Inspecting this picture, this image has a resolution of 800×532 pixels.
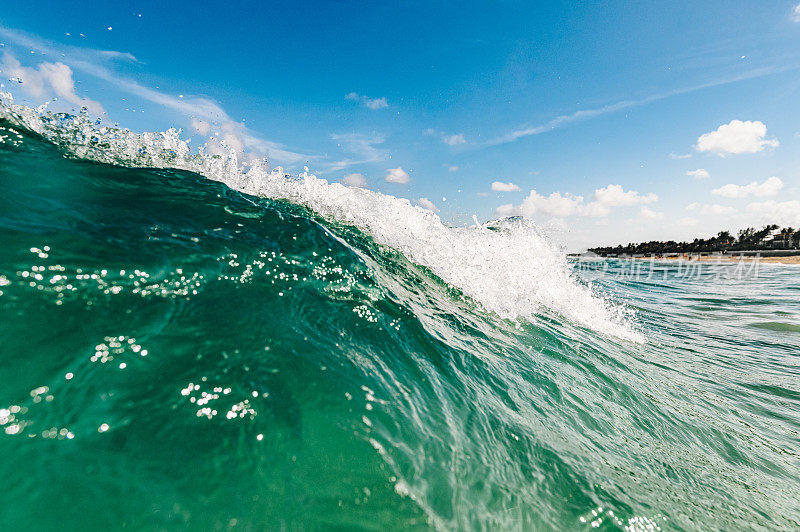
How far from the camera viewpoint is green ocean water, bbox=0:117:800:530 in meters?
1.71

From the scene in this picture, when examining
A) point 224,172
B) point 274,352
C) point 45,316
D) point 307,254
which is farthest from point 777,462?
point 224,172

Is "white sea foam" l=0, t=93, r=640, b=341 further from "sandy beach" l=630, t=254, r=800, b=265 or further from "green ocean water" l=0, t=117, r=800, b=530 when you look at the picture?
"sandy beach" l=630, t=254, r=800, b=265

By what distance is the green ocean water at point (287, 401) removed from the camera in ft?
5.61

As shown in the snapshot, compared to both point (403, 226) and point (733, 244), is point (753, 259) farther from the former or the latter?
point (403, 226)

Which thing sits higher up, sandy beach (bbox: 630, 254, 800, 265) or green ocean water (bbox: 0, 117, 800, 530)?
sandy beach (bbox: 630, 254, 800, 265)

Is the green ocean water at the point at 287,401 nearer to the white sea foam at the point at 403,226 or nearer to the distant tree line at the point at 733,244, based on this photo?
the white sea foam at the point at 403,226

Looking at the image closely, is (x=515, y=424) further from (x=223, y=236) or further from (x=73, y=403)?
(x=223, y=236)

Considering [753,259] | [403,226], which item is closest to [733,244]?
[753,259]

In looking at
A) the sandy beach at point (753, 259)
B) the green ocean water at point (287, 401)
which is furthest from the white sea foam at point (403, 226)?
the sandy beach at point (753, 259)

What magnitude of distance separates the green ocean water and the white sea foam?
2.50 ft

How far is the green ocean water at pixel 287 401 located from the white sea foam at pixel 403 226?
30.0 inches

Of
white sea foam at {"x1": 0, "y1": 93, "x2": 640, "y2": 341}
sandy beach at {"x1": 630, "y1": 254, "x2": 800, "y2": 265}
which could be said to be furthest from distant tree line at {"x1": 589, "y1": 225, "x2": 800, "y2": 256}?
white sea foam at {"x1": 0, "y1": 93, "x2": 640, "y2": 341}

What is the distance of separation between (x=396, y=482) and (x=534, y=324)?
524 cm

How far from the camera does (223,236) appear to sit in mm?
4512
